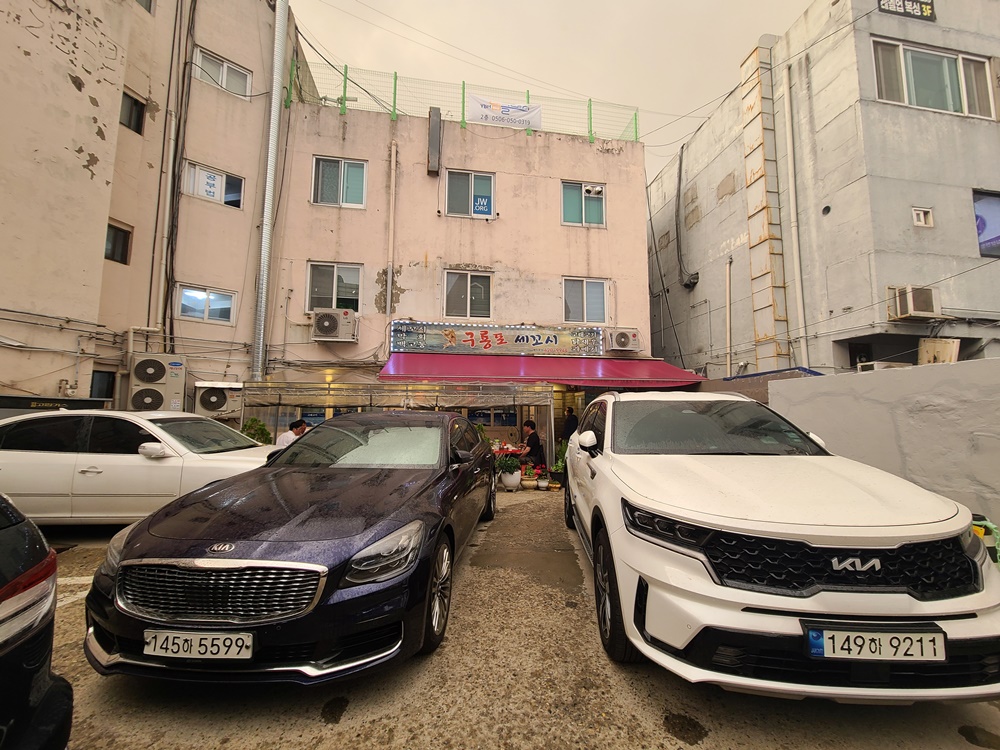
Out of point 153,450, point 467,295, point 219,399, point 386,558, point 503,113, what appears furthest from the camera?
point 503,113

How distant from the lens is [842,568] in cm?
193

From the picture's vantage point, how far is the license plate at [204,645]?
6.57ft

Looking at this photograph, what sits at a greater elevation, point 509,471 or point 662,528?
point 662,528

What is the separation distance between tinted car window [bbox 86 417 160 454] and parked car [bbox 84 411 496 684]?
2.81 metres

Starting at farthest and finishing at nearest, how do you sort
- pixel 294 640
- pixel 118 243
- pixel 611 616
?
pixel 118 243, pixel 611 616, pixel 294 640

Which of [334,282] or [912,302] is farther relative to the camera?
[334,282]

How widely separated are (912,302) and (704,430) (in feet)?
31.1

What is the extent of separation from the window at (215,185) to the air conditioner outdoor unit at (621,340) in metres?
10.5

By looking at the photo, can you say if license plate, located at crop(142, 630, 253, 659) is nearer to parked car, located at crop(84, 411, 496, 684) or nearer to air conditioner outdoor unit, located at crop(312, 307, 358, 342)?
parked car, located at crop(84, 411, 496, 684)

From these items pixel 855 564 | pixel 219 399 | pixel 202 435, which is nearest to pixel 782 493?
pixel 855 564

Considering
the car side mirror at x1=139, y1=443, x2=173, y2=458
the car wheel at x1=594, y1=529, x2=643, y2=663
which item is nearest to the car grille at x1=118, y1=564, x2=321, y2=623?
the car wheel at x1=594, y1=529, x2=643, y2=663

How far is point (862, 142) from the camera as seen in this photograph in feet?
32.3

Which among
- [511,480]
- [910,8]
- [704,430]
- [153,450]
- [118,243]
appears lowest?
[511,480]

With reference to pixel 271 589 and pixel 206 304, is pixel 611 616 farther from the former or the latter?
pixel 206 304
